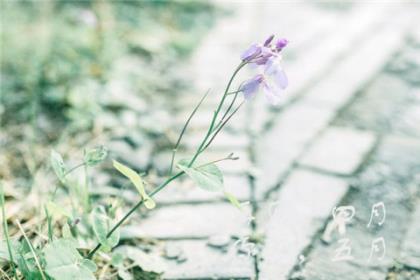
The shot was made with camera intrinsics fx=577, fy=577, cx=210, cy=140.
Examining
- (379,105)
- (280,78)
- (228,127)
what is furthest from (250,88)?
(379,105)

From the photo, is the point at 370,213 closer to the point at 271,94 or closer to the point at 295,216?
the point at 295,216

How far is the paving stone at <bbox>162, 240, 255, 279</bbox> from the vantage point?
1.80 meters

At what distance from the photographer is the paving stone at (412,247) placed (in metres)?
1.81

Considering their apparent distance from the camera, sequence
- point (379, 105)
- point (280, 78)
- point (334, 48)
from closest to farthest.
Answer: point (280, 78) < point (379, 105) < point (334, 48)

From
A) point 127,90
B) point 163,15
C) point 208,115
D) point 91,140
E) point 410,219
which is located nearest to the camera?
point 410,219

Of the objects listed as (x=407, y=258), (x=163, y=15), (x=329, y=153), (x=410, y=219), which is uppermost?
(x=163, y=15)

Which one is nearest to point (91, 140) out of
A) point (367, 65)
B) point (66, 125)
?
point (66, 125)

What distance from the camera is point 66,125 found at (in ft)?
9.19

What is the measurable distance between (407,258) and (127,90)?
1760 mm

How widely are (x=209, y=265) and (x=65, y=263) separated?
54 cm

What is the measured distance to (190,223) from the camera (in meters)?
2.09

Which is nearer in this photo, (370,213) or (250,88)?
(250,88)

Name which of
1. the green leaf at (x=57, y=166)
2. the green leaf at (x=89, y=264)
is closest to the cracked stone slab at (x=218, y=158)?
the green leaf at (x=57, y=166)

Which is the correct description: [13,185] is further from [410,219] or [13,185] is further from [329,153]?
[410,219]
